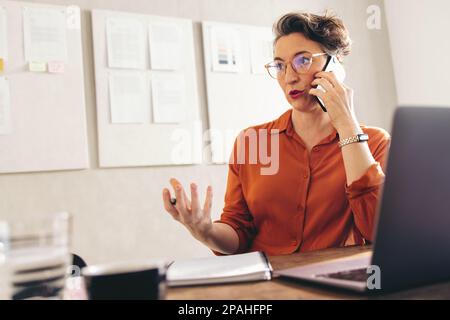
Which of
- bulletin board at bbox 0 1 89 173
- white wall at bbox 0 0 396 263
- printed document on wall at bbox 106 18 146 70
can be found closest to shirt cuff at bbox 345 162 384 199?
white wall at bbox 0 0 396 263

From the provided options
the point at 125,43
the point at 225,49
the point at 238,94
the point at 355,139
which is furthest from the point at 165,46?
the point at 355,139

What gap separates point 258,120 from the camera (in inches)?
99.4

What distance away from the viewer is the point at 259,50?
2.56 metres

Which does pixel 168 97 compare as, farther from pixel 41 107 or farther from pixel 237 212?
pixel 237 212

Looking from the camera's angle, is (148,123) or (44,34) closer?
(44,34)

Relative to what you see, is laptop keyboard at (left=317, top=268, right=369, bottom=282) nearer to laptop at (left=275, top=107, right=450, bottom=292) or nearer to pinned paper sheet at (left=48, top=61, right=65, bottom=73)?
laptop at (left=275, top=107, right=450, bottom=292)

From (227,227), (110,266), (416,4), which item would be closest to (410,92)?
(416,4)

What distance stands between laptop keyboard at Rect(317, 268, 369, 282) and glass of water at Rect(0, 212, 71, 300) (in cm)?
37

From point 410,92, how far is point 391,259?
2.55 meters

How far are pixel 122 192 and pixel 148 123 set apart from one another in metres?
0.40

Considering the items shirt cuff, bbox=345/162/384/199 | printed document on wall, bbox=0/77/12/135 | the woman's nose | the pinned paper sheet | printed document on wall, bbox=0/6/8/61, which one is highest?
printed document on wall, bbox=0/6/8/61

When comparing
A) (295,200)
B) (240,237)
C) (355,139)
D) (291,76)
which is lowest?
(240,237)

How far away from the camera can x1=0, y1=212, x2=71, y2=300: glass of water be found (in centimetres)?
44

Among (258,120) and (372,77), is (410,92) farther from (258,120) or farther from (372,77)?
(258,120)
